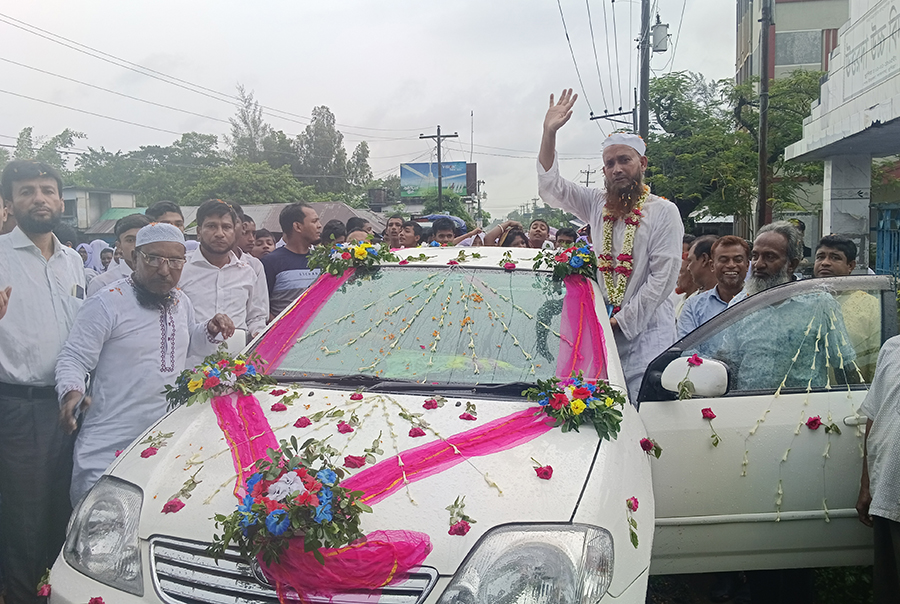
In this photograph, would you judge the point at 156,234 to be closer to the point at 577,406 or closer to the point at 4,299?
the point at 4,299

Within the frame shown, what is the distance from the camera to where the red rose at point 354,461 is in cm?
255

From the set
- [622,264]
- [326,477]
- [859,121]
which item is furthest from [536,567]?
[859,121]

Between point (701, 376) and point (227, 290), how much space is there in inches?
122

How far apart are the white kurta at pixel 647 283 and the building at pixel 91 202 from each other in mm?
42671

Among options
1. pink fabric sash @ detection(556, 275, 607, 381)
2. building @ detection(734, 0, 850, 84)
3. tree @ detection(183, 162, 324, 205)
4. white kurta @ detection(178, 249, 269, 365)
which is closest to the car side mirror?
pink fabric sash @ detection(556, 275, 607, 381)

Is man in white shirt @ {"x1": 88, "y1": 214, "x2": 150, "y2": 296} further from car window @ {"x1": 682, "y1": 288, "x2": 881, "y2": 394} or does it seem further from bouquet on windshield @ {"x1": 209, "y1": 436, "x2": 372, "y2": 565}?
car window @ {"x1": 682, "y1": 288, "x2": 881, "y2": 394}

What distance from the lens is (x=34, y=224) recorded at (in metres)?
3.94

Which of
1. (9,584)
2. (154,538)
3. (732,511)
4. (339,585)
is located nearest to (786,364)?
(732,511)

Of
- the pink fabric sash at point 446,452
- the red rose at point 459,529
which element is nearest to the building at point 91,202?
the pink fabric sash at point 446,452

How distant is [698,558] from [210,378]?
7.62 ft

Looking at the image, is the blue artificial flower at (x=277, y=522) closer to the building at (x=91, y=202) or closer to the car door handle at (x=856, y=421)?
the car door handle at (x=856, y=421)

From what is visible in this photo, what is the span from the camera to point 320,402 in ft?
9.95

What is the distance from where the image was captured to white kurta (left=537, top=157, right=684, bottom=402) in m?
4.05

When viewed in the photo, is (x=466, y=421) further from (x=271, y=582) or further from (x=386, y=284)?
(x=386, y=284)
